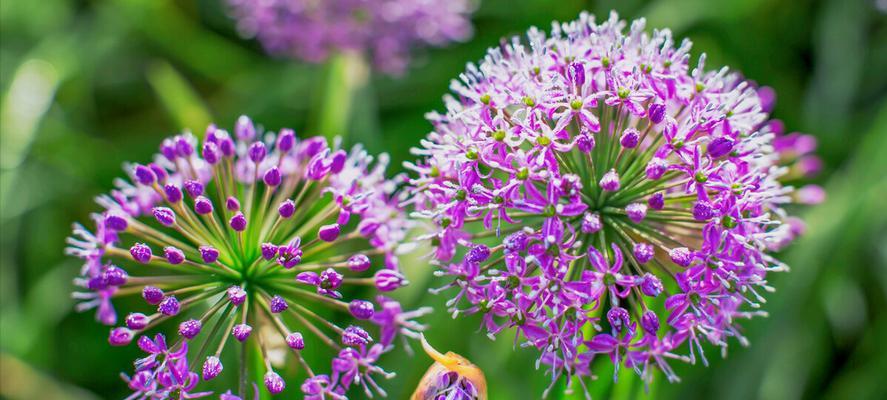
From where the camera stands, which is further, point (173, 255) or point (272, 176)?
point (272, 176)

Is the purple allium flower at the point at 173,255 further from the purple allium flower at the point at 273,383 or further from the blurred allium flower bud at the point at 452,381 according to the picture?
the blurred allium flower bud at the point at 452,381

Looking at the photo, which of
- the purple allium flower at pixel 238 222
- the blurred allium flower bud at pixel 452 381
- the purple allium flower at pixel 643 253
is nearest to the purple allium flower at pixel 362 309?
the blurred allium flower bud at pixel 452 381

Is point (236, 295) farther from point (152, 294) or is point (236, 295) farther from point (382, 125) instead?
point (382, 125)

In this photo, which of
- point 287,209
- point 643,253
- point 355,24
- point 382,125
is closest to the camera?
point 643,253

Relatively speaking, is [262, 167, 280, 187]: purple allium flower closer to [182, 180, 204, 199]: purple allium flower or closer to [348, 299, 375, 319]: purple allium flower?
[182, 180, 204, 199]: purple allium flower

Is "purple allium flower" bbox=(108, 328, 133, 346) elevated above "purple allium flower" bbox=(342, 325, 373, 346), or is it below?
above

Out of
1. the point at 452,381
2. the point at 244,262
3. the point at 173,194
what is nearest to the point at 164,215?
the point at 173,194

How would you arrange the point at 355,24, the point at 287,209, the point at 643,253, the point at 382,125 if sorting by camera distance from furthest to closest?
the point at 382,125, the point at 355,24, the point at 287,209, the point at 643,253

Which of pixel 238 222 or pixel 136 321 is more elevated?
pixel 238 222

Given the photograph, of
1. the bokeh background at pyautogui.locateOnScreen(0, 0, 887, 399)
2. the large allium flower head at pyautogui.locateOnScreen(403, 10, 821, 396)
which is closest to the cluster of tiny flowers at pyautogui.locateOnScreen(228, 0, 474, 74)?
the bokeh background at pyautogui.locateOnScreen(0, 0, 887, 399)
